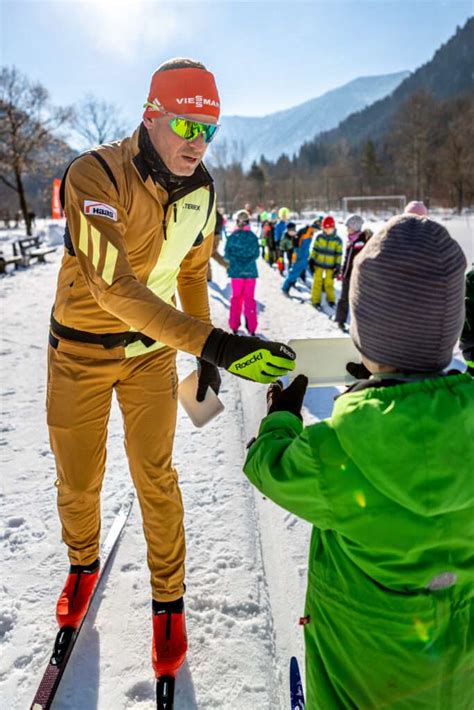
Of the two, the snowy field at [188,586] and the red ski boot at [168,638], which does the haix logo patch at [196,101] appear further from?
the snowy field at [188,586]

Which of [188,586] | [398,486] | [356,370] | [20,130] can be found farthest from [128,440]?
[20,130]

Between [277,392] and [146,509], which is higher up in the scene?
[277,392]

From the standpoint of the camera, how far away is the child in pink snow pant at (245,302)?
795cm

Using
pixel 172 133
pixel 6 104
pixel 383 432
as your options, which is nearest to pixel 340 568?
pixel 383 432

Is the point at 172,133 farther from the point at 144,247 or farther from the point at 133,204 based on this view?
the point at 144,247

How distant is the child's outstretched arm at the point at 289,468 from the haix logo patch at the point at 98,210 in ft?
3.10

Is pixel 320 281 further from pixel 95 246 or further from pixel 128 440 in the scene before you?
pixel 95 246

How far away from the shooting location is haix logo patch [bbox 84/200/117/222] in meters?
1.75

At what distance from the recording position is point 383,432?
1.02m

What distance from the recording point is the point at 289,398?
146 cm

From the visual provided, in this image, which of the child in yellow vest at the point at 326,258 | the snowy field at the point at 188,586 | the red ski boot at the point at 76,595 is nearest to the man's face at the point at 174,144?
the red ski boot at the point at 76,595

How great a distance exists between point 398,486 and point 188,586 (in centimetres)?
186

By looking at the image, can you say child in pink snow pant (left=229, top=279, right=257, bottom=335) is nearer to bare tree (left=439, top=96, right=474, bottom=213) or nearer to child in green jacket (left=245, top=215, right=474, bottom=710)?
child in green jacket (left=245, top=215, right=474, bottom=710)

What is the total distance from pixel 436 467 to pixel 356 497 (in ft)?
0.60
